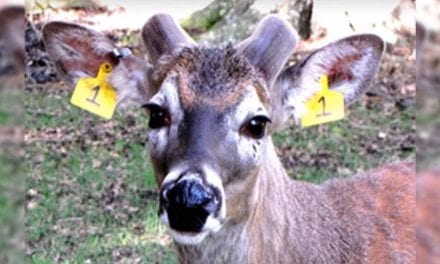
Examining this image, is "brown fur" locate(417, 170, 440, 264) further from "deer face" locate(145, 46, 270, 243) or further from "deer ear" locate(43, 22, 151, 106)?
"deer ear" locate(43, 22, 151, 106)

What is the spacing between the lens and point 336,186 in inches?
175

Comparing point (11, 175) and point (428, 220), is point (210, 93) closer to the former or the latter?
point (11, 175)

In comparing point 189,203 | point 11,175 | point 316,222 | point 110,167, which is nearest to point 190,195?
point 189,203

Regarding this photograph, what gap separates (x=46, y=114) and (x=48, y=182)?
1969 mm

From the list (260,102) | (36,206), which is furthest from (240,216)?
(36,206)

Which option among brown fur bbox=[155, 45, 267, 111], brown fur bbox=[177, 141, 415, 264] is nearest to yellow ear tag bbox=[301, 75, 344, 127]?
brown fur bbox=[177, 141, 415, 264]

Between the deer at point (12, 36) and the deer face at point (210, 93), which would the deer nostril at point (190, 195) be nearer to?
the deer face at point (210, 93)

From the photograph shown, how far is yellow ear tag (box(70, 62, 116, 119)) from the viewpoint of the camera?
4.29 metres

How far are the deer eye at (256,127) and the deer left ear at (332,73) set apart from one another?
0.98ft

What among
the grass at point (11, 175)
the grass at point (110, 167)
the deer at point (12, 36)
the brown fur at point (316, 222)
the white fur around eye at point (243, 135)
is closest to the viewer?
the deer at point (12, 36)

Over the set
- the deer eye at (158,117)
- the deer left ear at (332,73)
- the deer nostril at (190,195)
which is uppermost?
the deer nostril at (190,195)

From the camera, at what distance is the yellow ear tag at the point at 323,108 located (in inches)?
163

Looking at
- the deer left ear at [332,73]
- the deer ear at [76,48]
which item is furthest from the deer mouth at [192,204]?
the deer ear at [76,48]

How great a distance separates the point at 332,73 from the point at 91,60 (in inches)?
46.6
